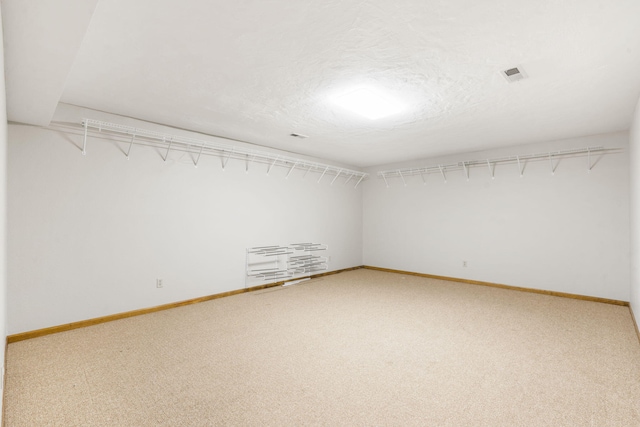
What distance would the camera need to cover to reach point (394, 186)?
20.7ft

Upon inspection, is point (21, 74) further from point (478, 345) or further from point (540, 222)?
point (540, 222)

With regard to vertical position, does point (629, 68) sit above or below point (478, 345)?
above

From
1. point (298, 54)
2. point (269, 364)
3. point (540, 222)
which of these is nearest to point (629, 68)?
point (298, 54)

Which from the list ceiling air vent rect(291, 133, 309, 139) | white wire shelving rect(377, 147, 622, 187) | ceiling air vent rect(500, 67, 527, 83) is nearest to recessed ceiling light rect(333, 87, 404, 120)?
ceiling air vent rect(500, 67, 527, 83)

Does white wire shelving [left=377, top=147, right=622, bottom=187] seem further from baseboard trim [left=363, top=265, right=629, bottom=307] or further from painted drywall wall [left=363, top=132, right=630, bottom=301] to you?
baseboard trim [left=363, top=265, right=629, bottom=307]

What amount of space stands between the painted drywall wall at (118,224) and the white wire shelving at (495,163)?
2.48m

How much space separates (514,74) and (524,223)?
3.12 metres

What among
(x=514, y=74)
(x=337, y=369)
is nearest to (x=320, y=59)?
(x=514, y=74)

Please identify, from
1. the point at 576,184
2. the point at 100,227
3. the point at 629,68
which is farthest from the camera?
the point at 576,184

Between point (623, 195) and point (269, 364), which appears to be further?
point (623, 195)

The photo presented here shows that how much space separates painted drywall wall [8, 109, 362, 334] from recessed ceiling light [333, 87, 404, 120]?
221cm

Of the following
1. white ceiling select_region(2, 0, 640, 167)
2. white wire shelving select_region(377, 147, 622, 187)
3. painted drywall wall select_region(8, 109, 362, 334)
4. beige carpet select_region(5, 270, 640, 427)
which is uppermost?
white ceiling select_region(2, 0, 640, 167)

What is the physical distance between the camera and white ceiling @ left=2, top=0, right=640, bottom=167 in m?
1.64

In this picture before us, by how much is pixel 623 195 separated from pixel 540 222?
3.13 feet
